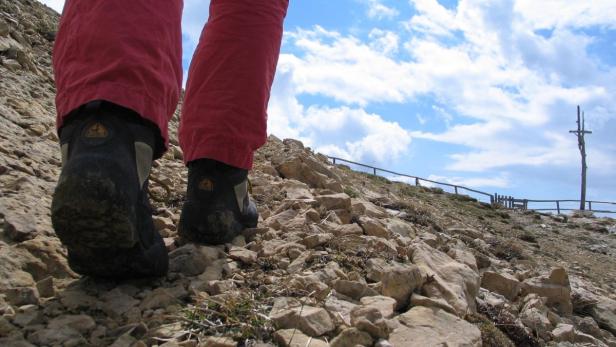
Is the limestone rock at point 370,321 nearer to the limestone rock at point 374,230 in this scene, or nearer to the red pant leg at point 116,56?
the red pant leg at point 116,56

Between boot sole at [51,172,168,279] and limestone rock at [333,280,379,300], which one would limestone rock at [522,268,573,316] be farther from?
boot sole at [51,172,168,279]

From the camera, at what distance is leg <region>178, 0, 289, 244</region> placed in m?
1.96

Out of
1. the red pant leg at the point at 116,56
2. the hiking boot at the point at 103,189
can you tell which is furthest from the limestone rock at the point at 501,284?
the red pant leg at the point at 116,56

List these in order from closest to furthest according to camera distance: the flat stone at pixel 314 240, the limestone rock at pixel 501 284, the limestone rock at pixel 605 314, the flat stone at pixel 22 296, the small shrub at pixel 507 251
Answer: the flat stone at pixel 22 296, the flat stone at pixel 314 240, the limestone rock at pixel 501 284, the limestone rock at pixel 605 314, the small shrub at pixel 507 251

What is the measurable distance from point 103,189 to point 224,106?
2.22 feet

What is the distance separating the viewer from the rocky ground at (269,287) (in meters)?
1.46

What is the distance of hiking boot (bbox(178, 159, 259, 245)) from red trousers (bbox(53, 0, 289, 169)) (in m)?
0.06

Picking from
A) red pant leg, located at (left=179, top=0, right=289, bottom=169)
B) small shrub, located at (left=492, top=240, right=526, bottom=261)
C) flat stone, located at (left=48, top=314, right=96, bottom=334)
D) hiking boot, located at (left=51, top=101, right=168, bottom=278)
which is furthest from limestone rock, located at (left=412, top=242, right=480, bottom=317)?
small shrub, located at (left=492, top=240, right=526, bottom=261)

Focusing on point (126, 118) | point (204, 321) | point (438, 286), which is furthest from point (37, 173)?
point (438, 286)

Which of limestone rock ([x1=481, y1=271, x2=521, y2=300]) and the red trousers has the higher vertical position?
the red trousers

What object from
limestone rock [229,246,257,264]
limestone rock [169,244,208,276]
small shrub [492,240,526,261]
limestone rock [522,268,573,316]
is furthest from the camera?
small shrub [492,240,526,261]

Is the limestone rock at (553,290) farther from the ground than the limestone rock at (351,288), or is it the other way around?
the limestone rock at (351,288)

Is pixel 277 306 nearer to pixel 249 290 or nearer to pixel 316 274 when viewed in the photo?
pixel 249 290

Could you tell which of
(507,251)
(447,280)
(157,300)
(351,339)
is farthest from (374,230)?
(507,251)
